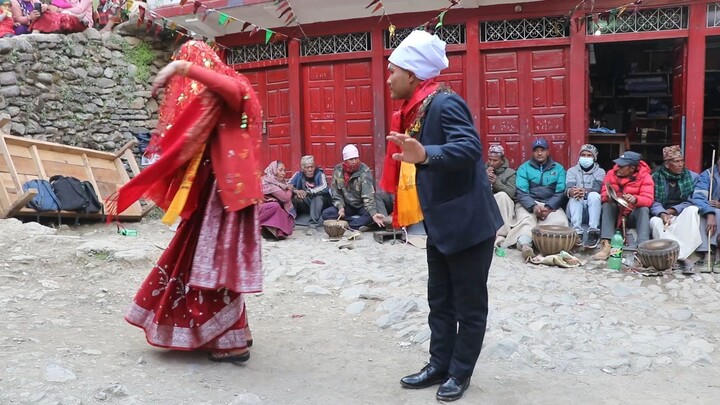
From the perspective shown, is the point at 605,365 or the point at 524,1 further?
the point at 524,1

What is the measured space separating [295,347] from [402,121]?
1.71 metres

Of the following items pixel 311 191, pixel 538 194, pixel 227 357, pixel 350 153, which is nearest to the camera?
pixel 227 357

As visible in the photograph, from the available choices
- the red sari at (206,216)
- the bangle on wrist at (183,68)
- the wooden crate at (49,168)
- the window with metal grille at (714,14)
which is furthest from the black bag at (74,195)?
the window with metal grille at (714,14)

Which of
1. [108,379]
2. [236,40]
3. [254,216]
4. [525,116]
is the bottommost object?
[108,379]

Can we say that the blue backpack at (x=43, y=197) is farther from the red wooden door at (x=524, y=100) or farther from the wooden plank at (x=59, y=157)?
the red wooden door at (x=524, y=100)

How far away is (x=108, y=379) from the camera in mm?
3238

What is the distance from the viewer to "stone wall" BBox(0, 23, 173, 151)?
936cm

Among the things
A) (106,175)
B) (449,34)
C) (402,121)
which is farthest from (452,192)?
(106,175)

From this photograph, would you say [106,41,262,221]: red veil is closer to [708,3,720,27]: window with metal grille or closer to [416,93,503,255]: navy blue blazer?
[416,93,503,255]: navy blue blazer

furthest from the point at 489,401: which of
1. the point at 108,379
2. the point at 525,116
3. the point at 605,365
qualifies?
the point at 525,116

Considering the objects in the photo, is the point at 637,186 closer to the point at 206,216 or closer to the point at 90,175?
the point at 206,216

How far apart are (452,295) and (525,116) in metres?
6.17

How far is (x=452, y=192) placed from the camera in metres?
3.10

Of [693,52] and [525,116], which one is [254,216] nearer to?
[525,116]
